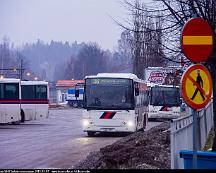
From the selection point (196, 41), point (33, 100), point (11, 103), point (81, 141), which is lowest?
point (81, 141)

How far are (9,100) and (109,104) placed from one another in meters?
13.0

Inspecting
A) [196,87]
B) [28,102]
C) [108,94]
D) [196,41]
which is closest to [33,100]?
[28,102]

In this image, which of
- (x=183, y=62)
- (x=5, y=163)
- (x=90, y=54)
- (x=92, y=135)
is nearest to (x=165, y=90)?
(x=92, y=135)

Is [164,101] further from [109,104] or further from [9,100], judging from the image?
[109,104]

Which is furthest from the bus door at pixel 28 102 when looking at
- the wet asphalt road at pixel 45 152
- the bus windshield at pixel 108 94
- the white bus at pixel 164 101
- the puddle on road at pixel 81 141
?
the puddle on road at pixel 81 141

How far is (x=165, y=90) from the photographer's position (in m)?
47.5

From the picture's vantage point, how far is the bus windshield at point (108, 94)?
2675 cm

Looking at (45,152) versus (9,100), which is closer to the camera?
(45,152)

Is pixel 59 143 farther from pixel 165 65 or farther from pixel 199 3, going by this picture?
pixel 199 3

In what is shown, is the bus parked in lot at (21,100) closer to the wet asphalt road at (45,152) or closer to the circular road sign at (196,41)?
the wet asphalt road at (45,152)

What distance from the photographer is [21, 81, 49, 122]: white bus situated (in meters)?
41.3

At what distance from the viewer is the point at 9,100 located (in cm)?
3797

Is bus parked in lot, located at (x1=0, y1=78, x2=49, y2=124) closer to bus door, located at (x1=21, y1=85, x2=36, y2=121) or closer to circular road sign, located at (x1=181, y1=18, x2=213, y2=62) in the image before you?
bus door, located at (x1=21, y1=85, x2=36, y2=121)

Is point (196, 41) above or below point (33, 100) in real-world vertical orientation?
above
